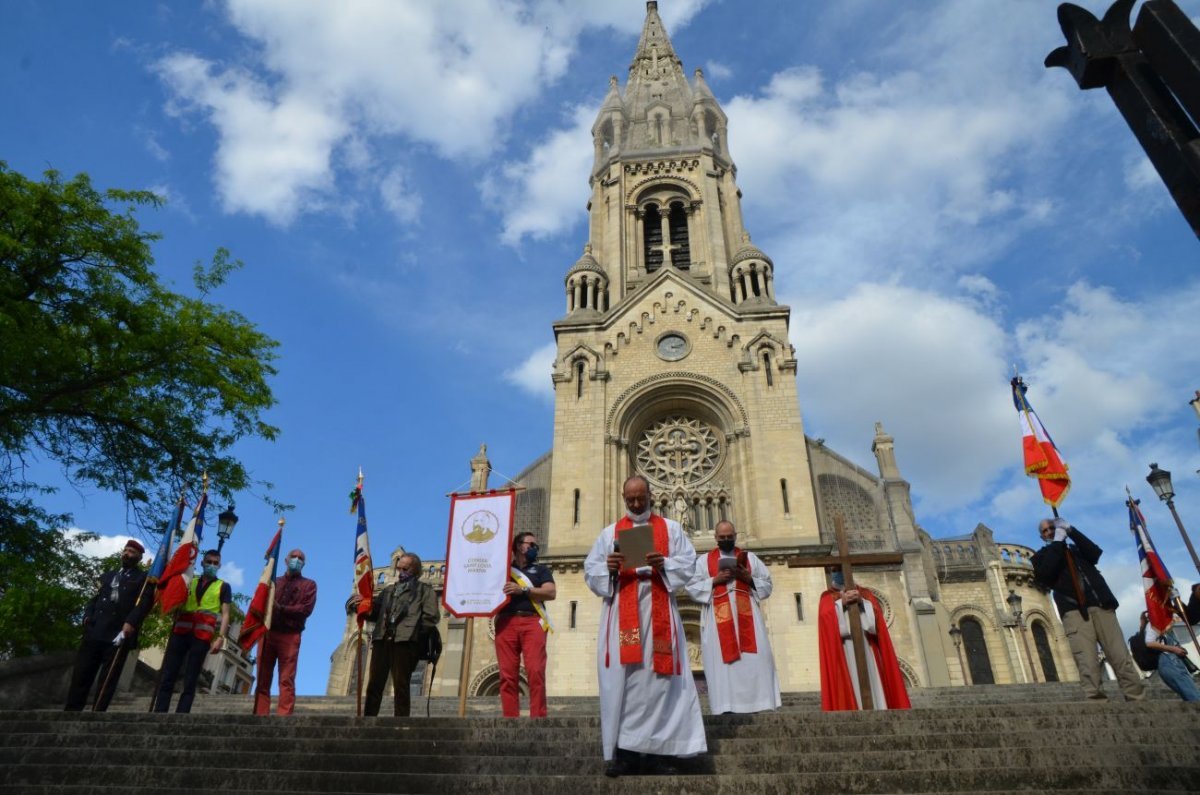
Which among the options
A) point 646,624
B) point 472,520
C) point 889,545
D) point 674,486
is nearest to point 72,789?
point 646,624

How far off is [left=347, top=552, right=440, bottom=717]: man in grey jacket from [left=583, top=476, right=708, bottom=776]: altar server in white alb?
10.0 ft

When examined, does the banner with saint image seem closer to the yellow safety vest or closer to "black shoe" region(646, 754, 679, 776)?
the yellow safety vest

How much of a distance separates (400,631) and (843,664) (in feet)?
16.7

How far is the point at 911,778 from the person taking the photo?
469cm

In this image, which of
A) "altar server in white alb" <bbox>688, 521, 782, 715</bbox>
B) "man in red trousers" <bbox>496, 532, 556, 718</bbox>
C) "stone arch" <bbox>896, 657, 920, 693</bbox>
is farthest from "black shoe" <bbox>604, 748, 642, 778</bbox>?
"stone arch" <bbox>896, 657, 920, 693</bbox>

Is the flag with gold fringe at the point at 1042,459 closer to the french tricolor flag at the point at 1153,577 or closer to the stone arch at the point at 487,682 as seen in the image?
the french tricolor flag at the point at 1153,577

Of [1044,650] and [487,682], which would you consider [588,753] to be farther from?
[1044,650]

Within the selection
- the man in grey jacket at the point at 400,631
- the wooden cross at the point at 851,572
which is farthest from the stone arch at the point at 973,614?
the man in grey jacket at the point at 400,631

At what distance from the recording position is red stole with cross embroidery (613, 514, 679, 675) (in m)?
5.12

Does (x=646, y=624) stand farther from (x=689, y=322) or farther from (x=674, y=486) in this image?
(x=689, y=322)

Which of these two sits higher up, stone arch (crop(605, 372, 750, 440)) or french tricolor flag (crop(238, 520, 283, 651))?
stone arch (crop(605, 372, 750, 440))

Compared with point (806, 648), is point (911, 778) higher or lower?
lower

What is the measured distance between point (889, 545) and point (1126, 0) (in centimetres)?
2082

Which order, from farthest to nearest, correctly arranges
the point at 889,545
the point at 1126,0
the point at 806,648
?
the point at 889,545, the point at 806,648, the point at 1126,0
